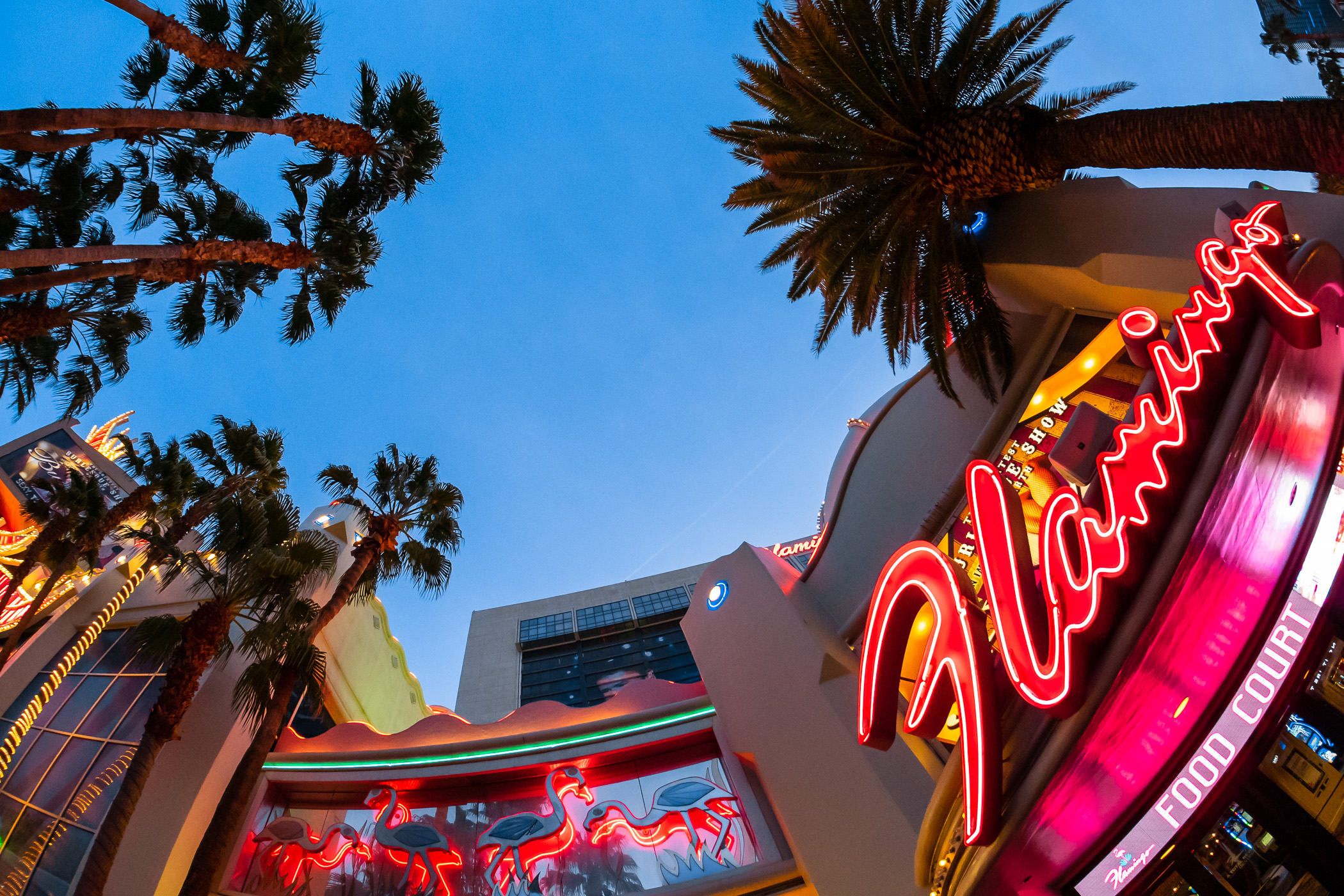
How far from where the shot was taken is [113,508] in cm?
1619

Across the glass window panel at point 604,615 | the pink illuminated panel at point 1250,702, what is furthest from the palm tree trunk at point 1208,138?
the glass window panel at point 604,615

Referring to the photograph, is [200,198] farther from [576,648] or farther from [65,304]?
[576,648]

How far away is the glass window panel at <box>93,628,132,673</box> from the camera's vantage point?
1538 cm

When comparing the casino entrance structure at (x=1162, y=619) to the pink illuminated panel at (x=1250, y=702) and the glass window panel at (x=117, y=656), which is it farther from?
the glass window panel at (x=117, y=656)

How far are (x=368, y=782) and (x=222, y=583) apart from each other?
4761mm

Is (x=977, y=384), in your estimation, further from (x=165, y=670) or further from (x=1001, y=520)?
(x=165, y=670)

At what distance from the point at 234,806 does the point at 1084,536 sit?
42.4 feet

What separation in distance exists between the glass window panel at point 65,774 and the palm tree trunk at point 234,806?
3460 millimetres

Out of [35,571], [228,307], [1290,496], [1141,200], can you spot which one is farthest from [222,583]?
[1141,200]

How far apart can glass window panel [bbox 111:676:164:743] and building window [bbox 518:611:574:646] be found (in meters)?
23.9

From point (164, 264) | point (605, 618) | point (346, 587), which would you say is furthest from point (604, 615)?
point (164, 264)

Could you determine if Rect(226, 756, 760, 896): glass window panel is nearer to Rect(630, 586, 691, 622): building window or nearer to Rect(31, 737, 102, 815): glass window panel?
Rect(31, 737, 102, 815): glass window panel

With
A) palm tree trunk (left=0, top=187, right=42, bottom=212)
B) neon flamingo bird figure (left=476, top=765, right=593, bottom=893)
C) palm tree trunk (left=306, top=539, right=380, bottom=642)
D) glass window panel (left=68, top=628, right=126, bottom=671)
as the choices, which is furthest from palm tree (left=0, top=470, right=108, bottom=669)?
neon flamingo bird figure (left=476, top=765, right=593, bottom=893)

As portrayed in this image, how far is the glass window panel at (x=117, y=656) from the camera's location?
15375 mm
